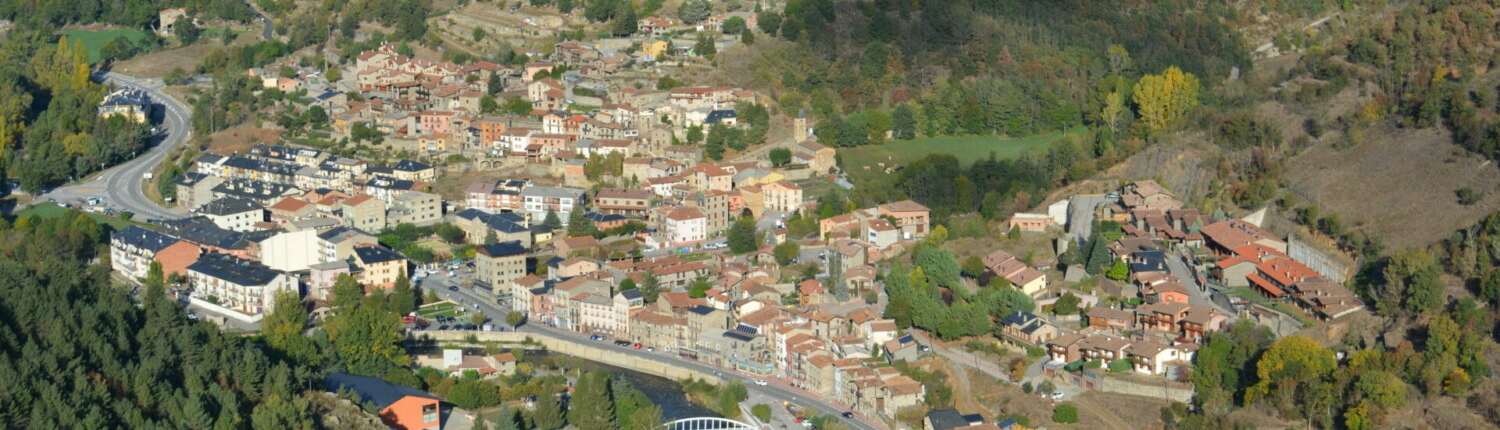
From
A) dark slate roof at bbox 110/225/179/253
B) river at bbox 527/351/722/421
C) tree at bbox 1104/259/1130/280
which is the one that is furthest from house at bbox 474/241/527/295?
tree at bbox 1104/259/1130/280

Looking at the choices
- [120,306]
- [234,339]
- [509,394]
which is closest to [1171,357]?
[509,394]

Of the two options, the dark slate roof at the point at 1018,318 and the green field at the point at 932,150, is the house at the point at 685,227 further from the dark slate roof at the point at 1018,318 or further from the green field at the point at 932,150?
the dark slate roof at the point at 1018,318

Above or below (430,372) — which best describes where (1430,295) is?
above

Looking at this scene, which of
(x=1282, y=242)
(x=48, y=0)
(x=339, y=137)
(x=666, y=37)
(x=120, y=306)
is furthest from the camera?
(x=48, y=0)

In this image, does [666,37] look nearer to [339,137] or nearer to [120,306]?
[339,137]

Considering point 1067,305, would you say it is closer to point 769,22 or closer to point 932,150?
point 932,150

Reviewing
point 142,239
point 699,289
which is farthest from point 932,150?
point 142,239

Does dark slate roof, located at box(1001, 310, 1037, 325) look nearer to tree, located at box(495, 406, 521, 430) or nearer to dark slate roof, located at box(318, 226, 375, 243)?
tree, located at box(495, 406, 521, 430)

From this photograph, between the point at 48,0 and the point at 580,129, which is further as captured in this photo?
the point at 48,0
